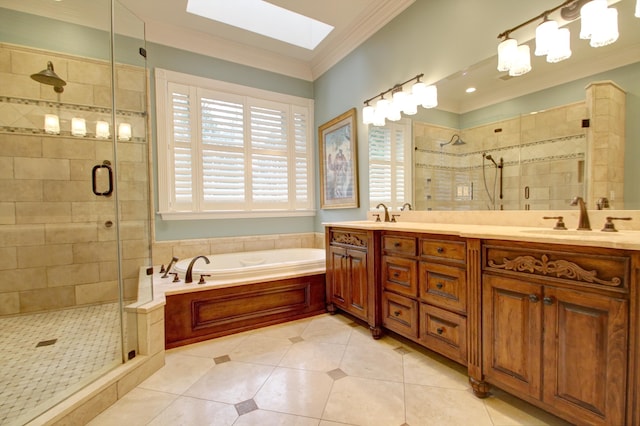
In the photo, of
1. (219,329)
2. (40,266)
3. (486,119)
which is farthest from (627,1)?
(40,266)

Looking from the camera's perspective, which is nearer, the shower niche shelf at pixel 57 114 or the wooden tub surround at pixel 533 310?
the wooden tub surround at pixel 533 310

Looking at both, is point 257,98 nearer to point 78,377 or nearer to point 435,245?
point 435,245

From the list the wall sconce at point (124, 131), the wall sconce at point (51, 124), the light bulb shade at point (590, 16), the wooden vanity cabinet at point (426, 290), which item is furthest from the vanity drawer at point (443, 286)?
the wall sconce at point (51, 124)

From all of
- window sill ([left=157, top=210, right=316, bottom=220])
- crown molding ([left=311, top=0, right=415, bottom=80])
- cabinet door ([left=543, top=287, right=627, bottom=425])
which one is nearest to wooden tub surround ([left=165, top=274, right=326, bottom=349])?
window sill ([left=157, top=210, right=316, bottom=220])

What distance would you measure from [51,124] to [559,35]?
4.06 meters

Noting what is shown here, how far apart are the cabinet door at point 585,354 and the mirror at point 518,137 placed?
0.67 meters

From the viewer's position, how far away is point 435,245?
1694 mm

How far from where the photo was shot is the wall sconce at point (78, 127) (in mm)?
2725

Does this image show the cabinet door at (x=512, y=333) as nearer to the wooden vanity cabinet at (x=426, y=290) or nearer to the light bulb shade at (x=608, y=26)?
the wooden vanity cabinet at (x=426, y=290)

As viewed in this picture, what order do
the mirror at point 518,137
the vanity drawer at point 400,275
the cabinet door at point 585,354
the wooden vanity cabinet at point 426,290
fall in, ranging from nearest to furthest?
1. the cabinet door at point 585,354
2. the mirror at point 518,137
3. the wooden vanity cabinet at point 426,290
4. the vanity drawer at point 400,275

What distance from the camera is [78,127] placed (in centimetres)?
274

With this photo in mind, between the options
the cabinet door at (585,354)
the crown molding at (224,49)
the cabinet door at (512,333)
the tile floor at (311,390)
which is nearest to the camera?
the cabinet door at (585,354)

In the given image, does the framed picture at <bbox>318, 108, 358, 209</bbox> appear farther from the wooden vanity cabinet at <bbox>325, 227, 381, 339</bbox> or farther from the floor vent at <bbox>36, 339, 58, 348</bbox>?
the floor vent at <bbox>36, 339, 58, 348</bbox>

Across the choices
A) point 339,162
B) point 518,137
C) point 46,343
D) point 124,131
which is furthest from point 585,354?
point 124,131
